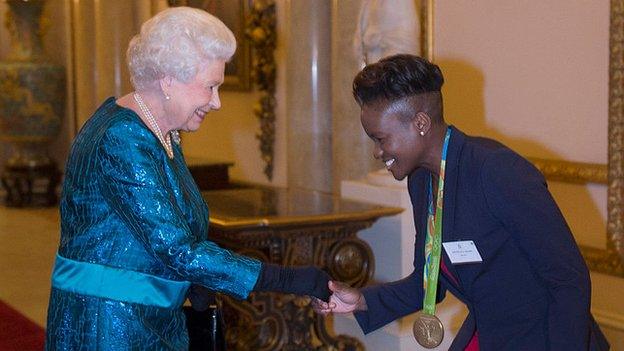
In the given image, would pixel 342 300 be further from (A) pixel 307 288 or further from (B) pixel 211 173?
(B) pixel 211 173

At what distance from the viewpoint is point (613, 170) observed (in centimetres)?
580

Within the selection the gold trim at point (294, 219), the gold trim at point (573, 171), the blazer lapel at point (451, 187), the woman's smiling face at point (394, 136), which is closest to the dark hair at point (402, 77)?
the woman's smiling face at point (394, 136)

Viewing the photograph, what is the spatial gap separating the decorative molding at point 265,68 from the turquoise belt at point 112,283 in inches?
283

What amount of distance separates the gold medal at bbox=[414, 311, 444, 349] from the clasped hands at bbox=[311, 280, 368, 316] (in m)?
0.25

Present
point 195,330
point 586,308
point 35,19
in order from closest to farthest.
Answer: point 586,308, point 195,330, point 35,19

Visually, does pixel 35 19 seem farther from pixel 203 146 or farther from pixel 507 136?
pixel 507 136

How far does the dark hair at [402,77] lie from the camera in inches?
109

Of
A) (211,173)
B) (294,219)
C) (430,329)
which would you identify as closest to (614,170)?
(294,219)

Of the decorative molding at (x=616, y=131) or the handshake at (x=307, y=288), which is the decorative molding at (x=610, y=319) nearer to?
the decorative molding at (x=616, y=131)

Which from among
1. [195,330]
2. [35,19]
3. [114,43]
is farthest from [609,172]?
[35,19]

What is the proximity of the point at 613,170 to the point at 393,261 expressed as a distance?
1.29 m

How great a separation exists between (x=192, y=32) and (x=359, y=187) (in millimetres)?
3552

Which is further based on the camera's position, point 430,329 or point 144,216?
point 430,329

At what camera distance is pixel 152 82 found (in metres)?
2.92
